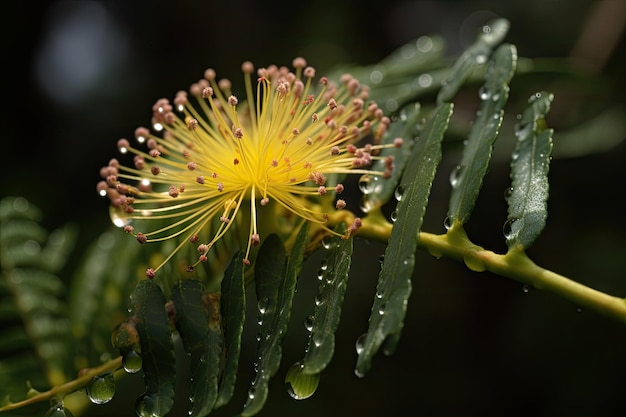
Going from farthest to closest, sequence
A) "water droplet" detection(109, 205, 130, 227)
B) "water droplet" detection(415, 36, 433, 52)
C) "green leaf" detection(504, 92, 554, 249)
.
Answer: "water droplet" detection(415, 36, 433, 52)
"water droplet" detection(109, 205, 130, 227)
"green leaf" detection(504, 92, 554, 249)

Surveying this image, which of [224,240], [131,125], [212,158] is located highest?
[131,125]

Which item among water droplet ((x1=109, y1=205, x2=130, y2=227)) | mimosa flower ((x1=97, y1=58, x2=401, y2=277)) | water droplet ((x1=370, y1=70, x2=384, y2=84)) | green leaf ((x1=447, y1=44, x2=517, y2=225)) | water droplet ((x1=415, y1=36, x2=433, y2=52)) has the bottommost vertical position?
water droplet ((x1=109, y1=205, x2=130, y2=227))

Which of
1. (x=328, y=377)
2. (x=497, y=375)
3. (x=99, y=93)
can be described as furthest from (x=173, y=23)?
(x=497, y=375)

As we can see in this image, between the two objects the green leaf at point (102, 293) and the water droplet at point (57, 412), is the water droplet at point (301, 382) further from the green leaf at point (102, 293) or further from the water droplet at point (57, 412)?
the green leaf at point (102, 293)

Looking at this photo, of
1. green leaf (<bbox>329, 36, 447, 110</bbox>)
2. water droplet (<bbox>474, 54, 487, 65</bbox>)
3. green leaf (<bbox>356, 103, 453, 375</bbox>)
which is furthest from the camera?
green leaf (<bbox>329, 36, 447, 110</bbox>)

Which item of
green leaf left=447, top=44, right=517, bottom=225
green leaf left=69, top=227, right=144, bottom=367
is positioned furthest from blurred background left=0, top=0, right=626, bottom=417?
green leaf left=69, top=227, right=144, bottom=367

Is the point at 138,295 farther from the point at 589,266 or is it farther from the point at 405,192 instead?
Answer: the point at 589,266

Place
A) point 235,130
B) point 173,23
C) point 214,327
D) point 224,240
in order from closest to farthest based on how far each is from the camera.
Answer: point 214,327
point 235,130
point 224,240
point 173,23

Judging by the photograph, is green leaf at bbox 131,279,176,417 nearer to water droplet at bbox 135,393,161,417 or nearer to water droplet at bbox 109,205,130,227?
water droplet at bbox 135,393,161,417
